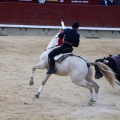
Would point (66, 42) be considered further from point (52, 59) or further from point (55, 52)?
point (52, 59)

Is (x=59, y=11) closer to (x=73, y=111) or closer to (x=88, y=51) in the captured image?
(x=88, y=51)

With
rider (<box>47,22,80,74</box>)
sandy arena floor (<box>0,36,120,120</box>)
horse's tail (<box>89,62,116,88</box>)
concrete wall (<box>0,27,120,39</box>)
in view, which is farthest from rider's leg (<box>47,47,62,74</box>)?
concrete wall (<box>0,27,120,39</box>)

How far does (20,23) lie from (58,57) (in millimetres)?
12312

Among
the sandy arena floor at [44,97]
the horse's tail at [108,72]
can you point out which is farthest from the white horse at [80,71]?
the sandy arena floor at [44,97]

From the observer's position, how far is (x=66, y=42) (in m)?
9.62

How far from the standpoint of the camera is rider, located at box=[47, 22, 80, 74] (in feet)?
31.5

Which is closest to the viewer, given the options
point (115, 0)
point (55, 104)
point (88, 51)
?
point (55, 104)

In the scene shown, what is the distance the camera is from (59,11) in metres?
21.9

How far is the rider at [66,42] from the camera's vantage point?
31.5ft

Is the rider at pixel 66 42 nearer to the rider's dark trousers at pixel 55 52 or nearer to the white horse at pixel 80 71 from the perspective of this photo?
the rider's dark trousers at pixel 55 52

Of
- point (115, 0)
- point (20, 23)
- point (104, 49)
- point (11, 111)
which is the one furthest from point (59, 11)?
point (11, 111)

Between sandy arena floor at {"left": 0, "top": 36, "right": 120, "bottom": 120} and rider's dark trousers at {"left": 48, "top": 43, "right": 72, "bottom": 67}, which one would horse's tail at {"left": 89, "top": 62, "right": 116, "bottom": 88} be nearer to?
sandy arena floor at {"left": 0, "top": 36, "right": 120, "bottom": 120}

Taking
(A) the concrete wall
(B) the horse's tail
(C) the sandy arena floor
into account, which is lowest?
(A) the concrete wall

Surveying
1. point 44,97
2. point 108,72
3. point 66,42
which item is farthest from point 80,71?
point 44,97
